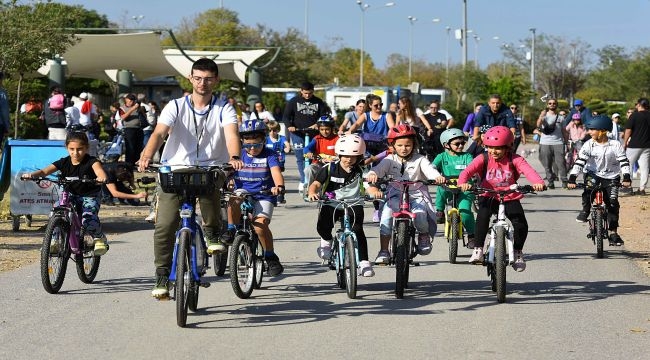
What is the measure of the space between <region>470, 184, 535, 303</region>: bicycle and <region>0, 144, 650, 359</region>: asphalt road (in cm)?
20

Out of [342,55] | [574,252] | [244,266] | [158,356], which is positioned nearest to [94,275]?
[244,266]

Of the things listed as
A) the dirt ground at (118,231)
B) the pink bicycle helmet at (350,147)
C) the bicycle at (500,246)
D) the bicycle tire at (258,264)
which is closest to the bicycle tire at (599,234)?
the dirt ground at (118,231)

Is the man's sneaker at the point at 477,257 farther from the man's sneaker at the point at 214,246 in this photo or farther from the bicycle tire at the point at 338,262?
the man's sneaker at the point at 214,246

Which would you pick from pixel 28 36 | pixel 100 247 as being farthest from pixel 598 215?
pixel 28 36

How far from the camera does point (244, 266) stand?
33.1 feet

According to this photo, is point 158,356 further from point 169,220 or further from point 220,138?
point 220,138

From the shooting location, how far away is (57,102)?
22688 mm

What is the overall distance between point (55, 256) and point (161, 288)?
201 centimetres

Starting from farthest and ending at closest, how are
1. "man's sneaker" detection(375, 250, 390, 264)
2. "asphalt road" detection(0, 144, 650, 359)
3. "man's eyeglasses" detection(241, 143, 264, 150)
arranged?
"man's eyeglasses" detection(241, 143, 264, 150)
"man's sneaker" detection(375, 250, 390, 264)
"asphalt road" detection(0, 144, 650, 359)

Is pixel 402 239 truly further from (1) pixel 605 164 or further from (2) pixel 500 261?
(1) pixel 605 164

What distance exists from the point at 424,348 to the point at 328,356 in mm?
715

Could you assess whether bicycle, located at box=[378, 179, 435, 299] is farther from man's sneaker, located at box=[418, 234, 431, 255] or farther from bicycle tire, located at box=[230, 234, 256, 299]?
bicycle tire, located at box=[230, 234, 256, 299]

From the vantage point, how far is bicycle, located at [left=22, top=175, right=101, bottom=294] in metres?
10.2

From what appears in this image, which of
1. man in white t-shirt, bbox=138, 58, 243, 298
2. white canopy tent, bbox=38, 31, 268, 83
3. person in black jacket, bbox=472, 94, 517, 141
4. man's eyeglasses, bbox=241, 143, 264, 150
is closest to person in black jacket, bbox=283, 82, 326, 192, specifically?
person in black jacket, bbox=472, 94, 517, 141
